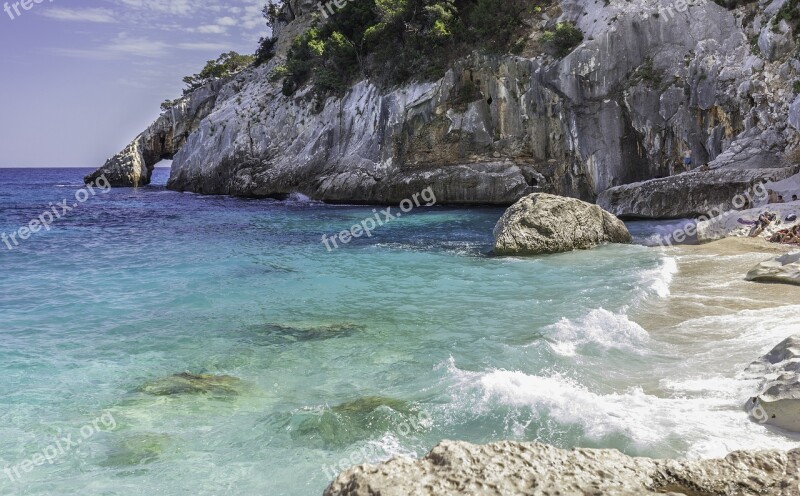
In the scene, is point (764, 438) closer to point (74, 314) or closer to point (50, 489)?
point (50, 489)

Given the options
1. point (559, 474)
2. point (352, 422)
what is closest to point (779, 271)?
point (352, 422)

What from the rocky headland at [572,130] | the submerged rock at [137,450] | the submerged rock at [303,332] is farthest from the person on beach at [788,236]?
the submerged rock at [137,450]

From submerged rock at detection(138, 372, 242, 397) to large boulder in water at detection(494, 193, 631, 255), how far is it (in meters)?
11.8

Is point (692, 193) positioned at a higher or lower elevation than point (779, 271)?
higher

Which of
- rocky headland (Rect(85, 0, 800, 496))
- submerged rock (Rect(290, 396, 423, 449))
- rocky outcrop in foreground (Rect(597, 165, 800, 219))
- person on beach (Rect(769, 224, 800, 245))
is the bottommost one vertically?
submerged rock (Rect(290, 396, 423, 449))

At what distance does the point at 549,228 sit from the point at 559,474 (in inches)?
620

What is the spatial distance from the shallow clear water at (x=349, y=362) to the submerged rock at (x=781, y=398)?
200mm

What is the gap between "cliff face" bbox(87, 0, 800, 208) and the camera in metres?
26.8

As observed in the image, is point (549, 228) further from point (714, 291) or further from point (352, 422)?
point (352, 422)

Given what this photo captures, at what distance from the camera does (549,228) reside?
18.8 metres

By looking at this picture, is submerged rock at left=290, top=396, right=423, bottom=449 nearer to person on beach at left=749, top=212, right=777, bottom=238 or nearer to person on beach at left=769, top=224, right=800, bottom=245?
person on beach at left=769, top=224, right=800, bottom=245

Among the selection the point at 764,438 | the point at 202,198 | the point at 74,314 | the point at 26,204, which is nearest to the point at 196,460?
the point at 764,438

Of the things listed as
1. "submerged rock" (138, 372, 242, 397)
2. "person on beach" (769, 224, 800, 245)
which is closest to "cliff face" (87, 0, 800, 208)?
"person on beach" (769, 224, 800, 245)

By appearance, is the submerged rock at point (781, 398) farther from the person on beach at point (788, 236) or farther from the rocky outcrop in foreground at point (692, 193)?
the rocky outcrop in foreground at point (692, 193)
